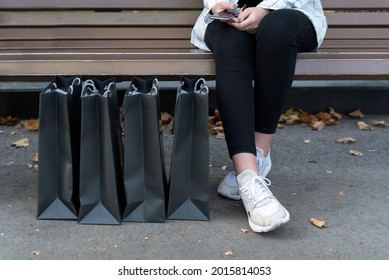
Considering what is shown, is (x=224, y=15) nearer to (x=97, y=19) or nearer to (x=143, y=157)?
(x=143, y=157)

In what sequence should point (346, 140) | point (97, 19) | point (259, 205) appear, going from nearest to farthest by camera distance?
point (259, 205) < point (97, 19) < point (346, 140)

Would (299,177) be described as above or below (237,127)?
below

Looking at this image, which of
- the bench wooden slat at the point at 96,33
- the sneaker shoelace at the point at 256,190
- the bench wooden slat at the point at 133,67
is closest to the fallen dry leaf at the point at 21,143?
the bench wooden slat at the point at 96,33

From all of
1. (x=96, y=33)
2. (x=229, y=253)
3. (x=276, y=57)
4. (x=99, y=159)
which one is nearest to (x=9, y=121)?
(x=96, y=33)

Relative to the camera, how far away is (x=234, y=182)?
3.46 m

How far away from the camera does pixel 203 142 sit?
3.06 m

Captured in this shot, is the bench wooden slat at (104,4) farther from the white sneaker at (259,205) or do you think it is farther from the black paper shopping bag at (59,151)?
the white sneaker at (259,205)

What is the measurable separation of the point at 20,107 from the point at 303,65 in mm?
2266

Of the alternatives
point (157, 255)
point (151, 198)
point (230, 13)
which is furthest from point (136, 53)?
point (157, 255)

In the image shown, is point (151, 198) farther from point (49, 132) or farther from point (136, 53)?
point (136, 53)

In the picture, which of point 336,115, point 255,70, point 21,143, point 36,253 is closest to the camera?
point 36,253

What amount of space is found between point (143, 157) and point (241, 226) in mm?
514

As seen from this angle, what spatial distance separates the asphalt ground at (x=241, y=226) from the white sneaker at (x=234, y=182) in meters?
0.03

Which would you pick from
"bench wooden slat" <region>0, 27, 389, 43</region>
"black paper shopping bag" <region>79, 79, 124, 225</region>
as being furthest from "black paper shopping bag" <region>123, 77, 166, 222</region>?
"bench wooden slat" <region>0, 27, 389, 43</region>
